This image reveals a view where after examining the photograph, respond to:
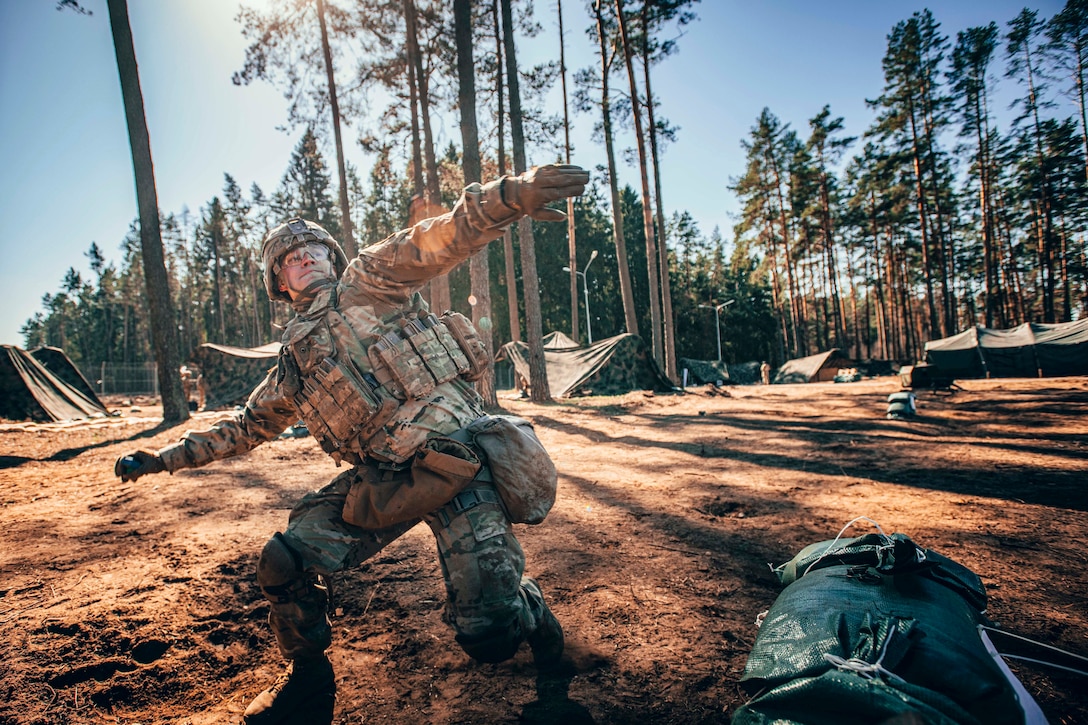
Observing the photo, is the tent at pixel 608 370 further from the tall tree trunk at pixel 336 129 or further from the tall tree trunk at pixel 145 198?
the tall tree trunk at pixel 145 198

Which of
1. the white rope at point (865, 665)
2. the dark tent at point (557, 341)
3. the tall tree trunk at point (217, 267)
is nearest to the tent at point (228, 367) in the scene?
the dark tent at point (557, 341)

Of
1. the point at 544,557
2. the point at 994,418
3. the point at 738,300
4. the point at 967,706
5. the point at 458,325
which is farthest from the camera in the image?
the point at 738,300

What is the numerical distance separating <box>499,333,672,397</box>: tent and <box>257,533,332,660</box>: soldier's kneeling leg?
13.0 metres

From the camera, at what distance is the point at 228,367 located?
1630 centimetres

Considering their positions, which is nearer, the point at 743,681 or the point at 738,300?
the point at 743,681

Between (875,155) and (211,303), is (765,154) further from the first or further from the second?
(211,303)

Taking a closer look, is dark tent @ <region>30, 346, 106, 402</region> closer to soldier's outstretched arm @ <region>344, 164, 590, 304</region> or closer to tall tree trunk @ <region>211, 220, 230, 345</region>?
soldier's outstretched arm @ <region>344, 164, 590, 304</region>

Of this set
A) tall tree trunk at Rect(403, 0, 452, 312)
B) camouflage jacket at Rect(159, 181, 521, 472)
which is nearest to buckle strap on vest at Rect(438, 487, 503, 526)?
camouflage jacket at Rect(159, 181, 521, 472)

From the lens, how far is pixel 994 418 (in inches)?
316

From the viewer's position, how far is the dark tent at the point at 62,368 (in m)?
12.5

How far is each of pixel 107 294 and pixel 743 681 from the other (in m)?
73.7

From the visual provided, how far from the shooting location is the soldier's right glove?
2.30 meters

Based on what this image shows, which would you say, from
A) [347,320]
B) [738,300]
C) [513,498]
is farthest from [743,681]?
[738,300]

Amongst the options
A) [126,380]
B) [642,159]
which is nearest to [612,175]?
[642,159]
